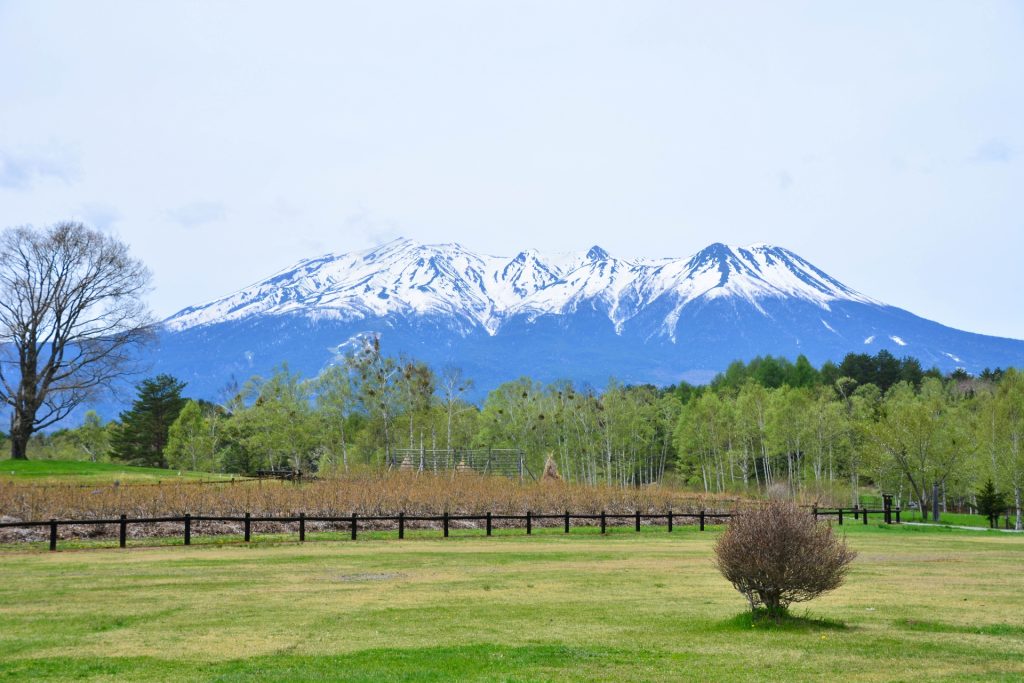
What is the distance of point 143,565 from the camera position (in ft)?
91.7

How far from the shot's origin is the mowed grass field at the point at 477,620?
44.6ft

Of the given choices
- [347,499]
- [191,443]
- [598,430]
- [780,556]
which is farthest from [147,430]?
[780,556]

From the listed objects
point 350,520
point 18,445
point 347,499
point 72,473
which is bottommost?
point 350,520

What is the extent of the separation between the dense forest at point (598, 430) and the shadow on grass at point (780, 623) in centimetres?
5683

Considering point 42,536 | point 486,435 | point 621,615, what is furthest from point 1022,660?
point 486,435

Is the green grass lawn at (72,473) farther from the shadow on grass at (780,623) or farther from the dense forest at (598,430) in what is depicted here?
the shadow on grass at (780,623)

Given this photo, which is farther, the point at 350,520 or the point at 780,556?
the point at 350,520

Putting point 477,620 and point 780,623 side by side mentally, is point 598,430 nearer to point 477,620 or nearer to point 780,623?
point 477,620

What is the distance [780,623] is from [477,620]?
5684 millimetres

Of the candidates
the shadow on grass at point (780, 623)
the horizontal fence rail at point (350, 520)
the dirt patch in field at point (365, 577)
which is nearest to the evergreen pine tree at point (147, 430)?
the horizontal fence rail at point (350, 520)

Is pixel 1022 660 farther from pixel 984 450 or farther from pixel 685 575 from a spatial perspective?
pixel 984 450

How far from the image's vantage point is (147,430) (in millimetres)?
107625

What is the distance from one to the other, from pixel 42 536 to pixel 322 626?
24.4 meters

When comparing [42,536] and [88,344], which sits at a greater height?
[88,344]
